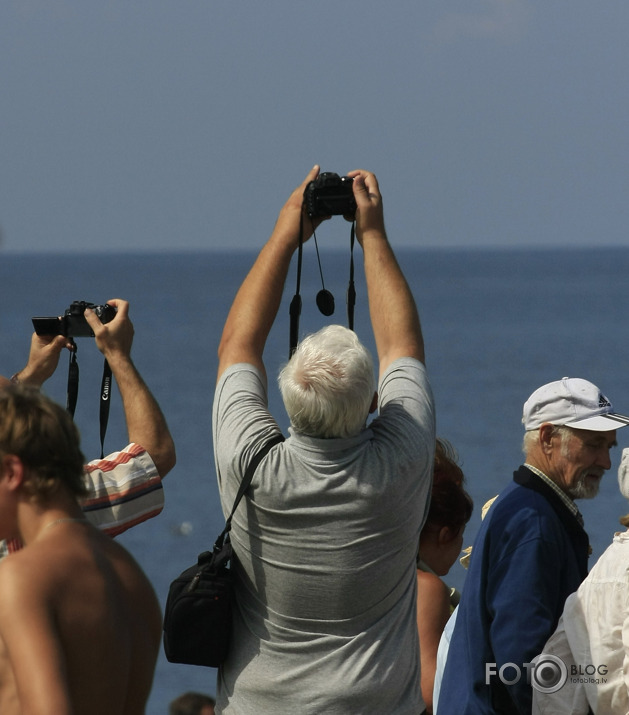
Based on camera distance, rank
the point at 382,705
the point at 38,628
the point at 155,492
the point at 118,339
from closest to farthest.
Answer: the point at 38,628
the point at 382,705
the point at 155,492
the point at 118,339

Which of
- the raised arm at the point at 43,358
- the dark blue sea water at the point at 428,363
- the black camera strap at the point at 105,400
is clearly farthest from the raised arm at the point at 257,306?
the dark blue sea water at the point at 428,363

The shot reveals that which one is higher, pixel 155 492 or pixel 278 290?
pixel 278 290

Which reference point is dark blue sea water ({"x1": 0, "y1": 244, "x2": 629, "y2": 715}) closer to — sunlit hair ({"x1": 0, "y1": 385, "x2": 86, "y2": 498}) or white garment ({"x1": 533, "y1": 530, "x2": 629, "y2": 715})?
white garment ({"x1": 533, "y1": 530, "x2": 629, "y2": 715})

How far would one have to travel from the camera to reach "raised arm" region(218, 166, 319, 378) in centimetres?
309

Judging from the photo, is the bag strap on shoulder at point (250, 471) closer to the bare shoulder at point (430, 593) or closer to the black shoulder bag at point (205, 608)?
the black shoulder bag at point (205, 608)

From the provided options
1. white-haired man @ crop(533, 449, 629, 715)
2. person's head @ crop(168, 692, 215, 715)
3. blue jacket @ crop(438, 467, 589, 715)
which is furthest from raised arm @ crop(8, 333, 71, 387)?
person's head @ crop(168, 692, 215, 715)

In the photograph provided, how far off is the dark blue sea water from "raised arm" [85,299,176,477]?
51.9 inches

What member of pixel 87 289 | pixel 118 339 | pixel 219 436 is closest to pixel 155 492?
pixel 219 436

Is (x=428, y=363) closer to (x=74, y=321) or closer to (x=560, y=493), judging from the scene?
(x=560, y=493)

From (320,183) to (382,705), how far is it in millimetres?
1268

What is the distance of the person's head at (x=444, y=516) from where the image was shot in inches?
151

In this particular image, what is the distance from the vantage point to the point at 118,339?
11.0 feet

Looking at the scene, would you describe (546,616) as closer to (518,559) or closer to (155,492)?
(518,559)

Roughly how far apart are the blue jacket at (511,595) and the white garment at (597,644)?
6cm
